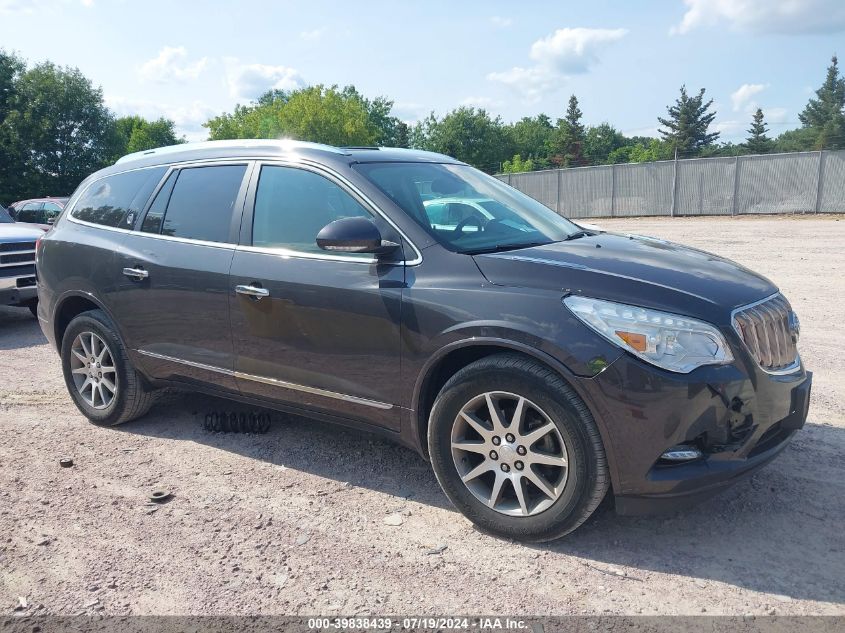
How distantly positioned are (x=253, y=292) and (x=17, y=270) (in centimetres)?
633

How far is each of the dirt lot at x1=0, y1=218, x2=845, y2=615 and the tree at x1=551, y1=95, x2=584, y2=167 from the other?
7855 cm

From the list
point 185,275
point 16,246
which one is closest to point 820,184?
point 16,246

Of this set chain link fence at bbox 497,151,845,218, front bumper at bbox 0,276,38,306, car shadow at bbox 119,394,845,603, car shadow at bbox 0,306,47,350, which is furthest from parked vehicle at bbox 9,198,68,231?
chain link fence at bbox 497,151,845,218

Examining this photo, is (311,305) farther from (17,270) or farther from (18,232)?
(18,232)

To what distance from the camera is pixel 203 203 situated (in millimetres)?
4363

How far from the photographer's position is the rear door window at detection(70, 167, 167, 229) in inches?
187

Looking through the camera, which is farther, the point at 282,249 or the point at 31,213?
the point at 31,213

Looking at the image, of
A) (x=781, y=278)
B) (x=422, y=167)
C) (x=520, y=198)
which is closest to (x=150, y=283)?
(x=422, y=167)

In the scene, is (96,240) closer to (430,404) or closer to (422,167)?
(422,167)

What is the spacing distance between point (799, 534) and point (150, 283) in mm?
3857

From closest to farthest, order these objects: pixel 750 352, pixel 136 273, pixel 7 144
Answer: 1. pixel 750 352
2. pixel 136 273
3. pixel 7 144

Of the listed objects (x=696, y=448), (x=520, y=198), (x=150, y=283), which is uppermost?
(x=520, y=198)

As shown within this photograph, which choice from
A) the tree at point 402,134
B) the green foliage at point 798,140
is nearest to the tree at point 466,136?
the tree at point 402,134

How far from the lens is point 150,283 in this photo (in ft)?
14.5
